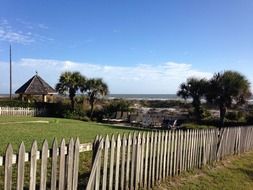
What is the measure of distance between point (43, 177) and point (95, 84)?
104 feet

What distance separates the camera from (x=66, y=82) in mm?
36656

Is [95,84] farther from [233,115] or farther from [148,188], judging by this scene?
[148,188]

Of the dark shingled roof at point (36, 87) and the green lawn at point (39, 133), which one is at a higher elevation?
the dark shingled roof at point (36, 87)

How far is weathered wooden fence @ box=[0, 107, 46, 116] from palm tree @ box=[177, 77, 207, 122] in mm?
13694

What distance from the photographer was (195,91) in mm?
33188

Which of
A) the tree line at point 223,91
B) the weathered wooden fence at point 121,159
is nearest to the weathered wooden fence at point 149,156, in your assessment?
the weathered wooden fence at point 121,159

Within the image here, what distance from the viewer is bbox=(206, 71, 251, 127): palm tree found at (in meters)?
29.6

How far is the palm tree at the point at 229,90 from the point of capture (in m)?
29.6

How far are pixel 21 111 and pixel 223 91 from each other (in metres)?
18.5

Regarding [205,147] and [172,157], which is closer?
[172,157]

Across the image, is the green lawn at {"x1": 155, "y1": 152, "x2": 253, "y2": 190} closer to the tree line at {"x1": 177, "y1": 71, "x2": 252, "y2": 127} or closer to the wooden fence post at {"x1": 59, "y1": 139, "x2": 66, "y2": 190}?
the wooden fence post at {"x1": 59, "y1": 139, "x2": 66, "y2": 190}

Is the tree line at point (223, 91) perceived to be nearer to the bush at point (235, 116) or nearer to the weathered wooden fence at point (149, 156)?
the bush at point (235, 116)

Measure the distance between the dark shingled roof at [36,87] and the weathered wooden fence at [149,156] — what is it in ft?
105

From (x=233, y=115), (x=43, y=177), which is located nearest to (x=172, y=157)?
(x=43, y=177)
